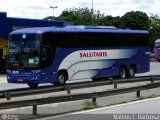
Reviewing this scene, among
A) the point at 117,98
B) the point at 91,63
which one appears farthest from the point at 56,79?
the point at 117,98

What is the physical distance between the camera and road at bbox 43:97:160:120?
1313 cm

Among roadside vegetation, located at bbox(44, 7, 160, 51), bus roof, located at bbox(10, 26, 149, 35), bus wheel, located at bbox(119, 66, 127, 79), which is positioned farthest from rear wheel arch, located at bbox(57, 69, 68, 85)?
roadside vegetation, located at bbox(44, 7, 160, 51)

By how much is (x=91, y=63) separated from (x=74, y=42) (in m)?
2.08

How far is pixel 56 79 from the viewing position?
2631 centimetres

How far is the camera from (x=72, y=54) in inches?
1085

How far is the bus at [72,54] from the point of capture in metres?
25.4

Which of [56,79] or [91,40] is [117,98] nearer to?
[56,79]

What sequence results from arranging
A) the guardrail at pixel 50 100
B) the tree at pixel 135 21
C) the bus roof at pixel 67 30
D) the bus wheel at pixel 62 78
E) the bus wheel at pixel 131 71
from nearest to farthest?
1. the guardrail at pixel 50 100
2. the bus roof at pixel 67 30
3. the bus wheel at pixel 62 78
4. the bus wheel at pixel 131 71
5. the tree at pixel 135 21

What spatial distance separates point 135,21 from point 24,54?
90790 mm

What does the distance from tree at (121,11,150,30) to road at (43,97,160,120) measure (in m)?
99.0

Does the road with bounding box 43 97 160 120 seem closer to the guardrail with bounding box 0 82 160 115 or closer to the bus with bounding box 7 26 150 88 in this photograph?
the guardrail with bounding box 0 82 160 115

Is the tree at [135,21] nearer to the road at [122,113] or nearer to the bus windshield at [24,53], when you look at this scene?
the bus windshield at [24,53]

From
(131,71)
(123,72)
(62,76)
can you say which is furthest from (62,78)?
(131,71)

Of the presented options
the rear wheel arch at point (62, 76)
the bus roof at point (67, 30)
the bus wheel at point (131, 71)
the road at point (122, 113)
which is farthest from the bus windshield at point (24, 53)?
the road at point (122, 113)
